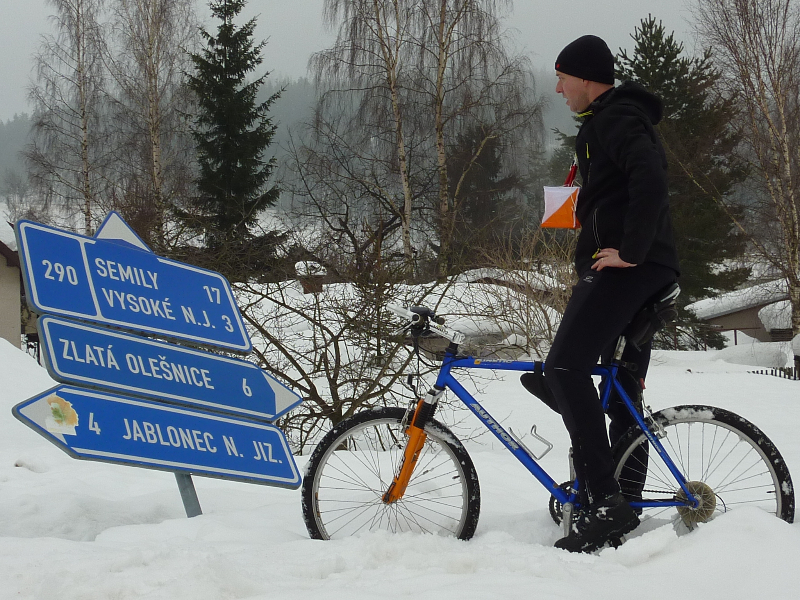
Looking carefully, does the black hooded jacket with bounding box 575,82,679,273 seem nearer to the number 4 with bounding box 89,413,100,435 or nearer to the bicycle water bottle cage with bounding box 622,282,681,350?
the bicycle water bottle cage with bounding box 622,282,681,350

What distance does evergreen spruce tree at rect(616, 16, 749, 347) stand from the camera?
78.9 ft

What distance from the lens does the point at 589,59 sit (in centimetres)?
259

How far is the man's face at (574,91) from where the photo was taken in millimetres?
Answer: 2621

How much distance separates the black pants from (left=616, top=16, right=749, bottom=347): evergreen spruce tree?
2312 cm

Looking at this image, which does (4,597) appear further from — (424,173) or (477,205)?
(477,205)

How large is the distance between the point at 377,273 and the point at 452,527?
378 cm

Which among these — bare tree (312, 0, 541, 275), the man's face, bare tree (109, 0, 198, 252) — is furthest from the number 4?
bare tree (109, 0, 198, 252)

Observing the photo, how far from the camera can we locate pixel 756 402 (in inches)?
342

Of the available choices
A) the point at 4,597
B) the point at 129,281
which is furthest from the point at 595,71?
the point at 4,597

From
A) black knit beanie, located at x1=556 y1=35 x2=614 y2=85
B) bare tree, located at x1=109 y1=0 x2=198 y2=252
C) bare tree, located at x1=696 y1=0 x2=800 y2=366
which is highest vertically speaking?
bare tree, located at x1=109 y1=0 x2=198 y2=252

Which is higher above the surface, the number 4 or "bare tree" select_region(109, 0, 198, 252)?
"bare tree" select_region(109, 0, 198, 252)

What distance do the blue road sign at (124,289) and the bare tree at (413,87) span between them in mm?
14926

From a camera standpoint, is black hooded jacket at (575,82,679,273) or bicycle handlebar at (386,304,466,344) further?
bicycle handlebar at (386,304,466,344)

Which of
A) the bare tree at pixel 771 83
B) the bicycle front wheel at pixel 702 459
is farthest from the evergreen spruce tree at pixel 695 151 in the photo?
the bicycle front wheel at pixel 702 459
